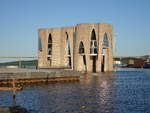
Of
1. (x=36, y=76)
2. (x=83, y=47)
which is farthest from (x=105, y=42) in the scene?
(x=36, y=76)

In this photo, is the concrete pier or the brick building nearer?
the concrete pier

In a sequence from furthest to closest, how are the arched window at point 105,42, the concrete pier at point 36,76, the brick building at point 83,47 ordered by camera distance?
the arched window at point 105,42 → the brick building at point 83,47 → the concrete pier at point 36,76

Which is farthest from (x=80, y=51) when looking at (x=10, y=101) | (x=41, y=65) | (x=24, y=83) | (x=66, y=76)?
(x=10, y=101)

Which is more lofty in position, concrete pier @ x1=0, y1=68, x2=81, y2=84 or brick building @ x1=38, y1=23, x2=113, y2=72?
brick building @ x1=38, y1=23, x2=113, y2=72

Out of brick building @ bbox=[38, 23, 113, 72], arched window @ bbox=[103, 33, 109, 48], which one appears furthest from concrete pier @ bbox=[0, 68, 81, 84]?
arched window @ bbox=[103, 33, 109, 48]

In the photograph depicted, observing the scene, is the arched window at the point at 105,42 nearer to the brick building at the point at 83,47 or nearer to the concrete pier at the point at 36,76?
the brick building at the point at 83,47

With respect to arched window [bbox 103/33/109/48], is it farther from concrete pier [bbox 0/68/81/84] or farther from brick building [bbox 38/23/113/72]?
concrete pier [bbox 0/68/81/84]

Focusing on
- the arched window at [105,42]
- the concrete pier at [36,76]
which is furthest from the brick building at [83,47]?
the concrete pier at [36,76]

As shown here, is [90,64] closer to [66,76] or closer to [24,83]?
[66,76]

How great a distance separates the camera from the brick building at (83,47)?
99312 mm

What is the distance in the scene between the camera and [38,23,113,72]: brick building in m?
99.3

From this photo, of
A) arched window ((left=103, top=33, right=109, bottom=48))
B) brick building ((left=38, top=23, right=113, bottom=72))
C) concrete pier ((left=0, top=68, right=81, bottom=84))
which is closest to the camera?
concrete pier ((left=0, top=68, right=81, bottom=84))

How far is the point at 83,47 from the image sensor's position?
333ft

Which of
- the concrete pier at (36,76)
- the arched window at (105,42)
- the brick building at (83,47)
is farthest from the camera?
the arched window at (105,42)
